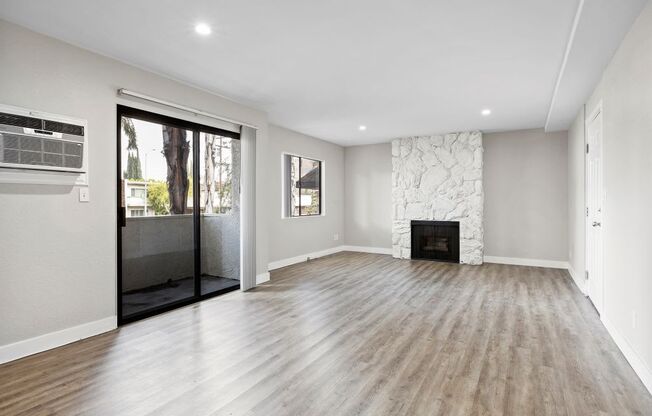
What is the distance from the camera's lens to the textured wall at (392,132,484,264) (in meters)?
6.62

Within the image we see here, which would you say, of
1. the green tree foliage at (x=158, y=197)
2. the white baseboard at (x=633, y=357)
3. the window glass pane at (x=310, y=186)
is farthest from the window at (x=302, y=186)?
the white baseboard at (x=633, y=357)

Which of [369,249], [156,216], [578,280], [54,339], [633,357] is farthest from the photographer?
[369,249]

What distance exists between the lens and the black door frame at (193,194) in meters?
3.40

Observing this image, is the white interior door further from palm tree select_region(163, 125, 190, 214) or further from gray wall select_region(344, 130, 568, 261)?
palm tree select_region(163, 125, 190, 214)

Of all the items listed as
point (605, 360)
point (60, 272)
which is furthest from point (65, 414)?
point (605, 360)

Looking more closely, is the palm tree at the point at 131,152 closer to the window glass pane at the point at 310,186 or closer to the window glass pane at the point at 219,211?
the window glass pane at the point at 219,211

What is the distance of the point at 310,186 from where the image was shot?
24.7 ft

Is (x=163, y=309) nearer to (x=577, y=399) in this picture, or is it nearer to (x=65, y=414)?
(x=65, y=414)

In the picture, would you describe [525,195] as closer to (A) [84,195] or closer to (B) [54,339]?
(A) [84,195]

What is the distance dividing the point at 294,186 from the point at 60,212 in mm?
4409

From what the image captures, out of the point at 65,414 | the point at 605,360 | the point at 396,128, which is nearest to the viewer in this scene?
the point at 65,414

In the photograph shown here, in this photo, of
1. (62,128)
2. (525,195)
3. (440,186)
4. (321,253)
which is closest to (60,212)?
(62,128)

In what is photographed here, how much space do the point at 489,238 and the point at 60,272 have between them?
671 cm

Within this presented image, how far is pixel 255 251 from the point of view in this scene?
4.92m
